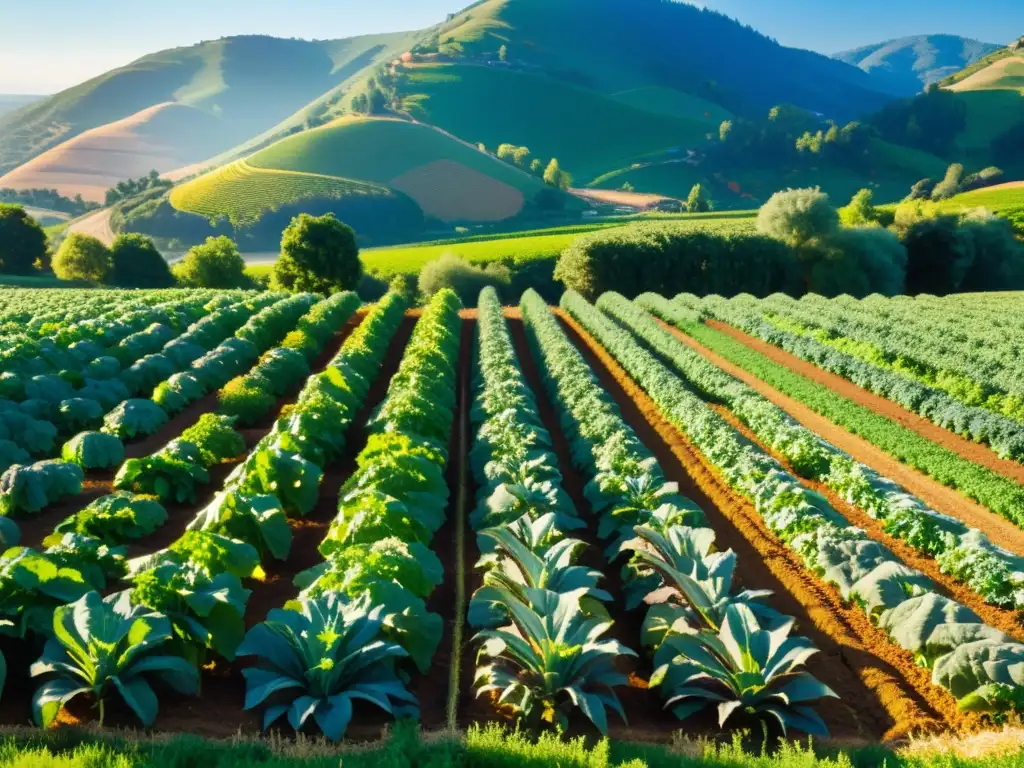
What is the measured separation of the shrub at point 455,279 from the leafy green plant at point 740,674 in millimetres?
44429

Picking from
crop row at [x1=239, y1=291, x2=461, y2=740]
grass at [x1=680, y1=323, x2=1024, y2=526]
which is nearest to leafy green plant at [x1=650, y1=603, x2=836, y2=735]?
crop row at [x1=239, y1=291, x2=461, y2=740]

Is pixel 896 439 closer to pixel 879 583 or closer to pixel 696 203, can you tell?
pixel 879 583

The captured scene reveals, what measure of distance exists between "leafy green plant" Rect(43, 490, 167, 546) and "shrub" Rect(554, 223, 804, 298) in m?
39.3

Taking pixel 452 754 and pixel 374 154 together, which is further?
pixel 374 154

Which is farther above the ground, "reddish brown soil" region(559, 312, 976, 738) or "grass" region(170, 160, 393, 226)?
"grass" region(170, 160, 393, 226)

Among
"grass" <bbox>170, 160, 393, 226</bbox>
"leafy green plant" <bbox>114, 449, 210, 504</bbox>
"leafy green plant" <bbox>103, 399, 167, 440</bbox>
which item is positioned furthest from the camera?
"grass" <bbox>170, 160, 393, 226</bbox>

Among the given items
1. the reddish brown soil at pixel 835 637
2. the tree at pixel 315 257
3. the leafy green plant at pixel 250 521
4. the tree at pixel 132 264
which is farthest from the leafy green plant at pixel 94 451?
the tree at pixel 132 264

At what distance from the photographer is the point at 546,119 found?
16562cm

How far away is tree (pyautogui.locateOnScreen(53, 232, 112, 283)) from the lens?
5984cm

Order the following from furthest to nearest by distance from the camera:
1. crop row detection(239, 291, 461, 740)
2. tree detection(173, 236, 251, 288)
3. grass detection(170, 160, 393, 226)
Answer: grass detection(170, 160, 393, 226), tree detection(173, 236, 251, 288), crop row detection(239, 291, 461, 740)

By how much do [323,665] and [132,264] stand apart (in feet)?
215

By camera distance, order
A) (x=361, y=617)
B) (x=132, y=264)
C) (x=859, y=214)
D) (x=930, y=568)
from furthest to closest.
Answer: (x=132, y=264) → (x=859, y=214) → (x=930, y=568) → (x=361, y=617)

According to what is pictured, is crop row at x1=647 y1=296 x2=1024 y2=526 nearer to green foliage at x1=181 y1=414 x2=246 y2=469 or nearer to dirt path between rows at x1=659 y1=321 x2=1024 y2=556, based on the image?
dirt path between rows at x1=659 y1=321 x2=1024 y2=556

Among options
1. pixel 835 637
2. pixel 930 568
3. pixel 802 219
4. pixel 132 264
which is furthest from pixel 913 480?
pixel 132 264
